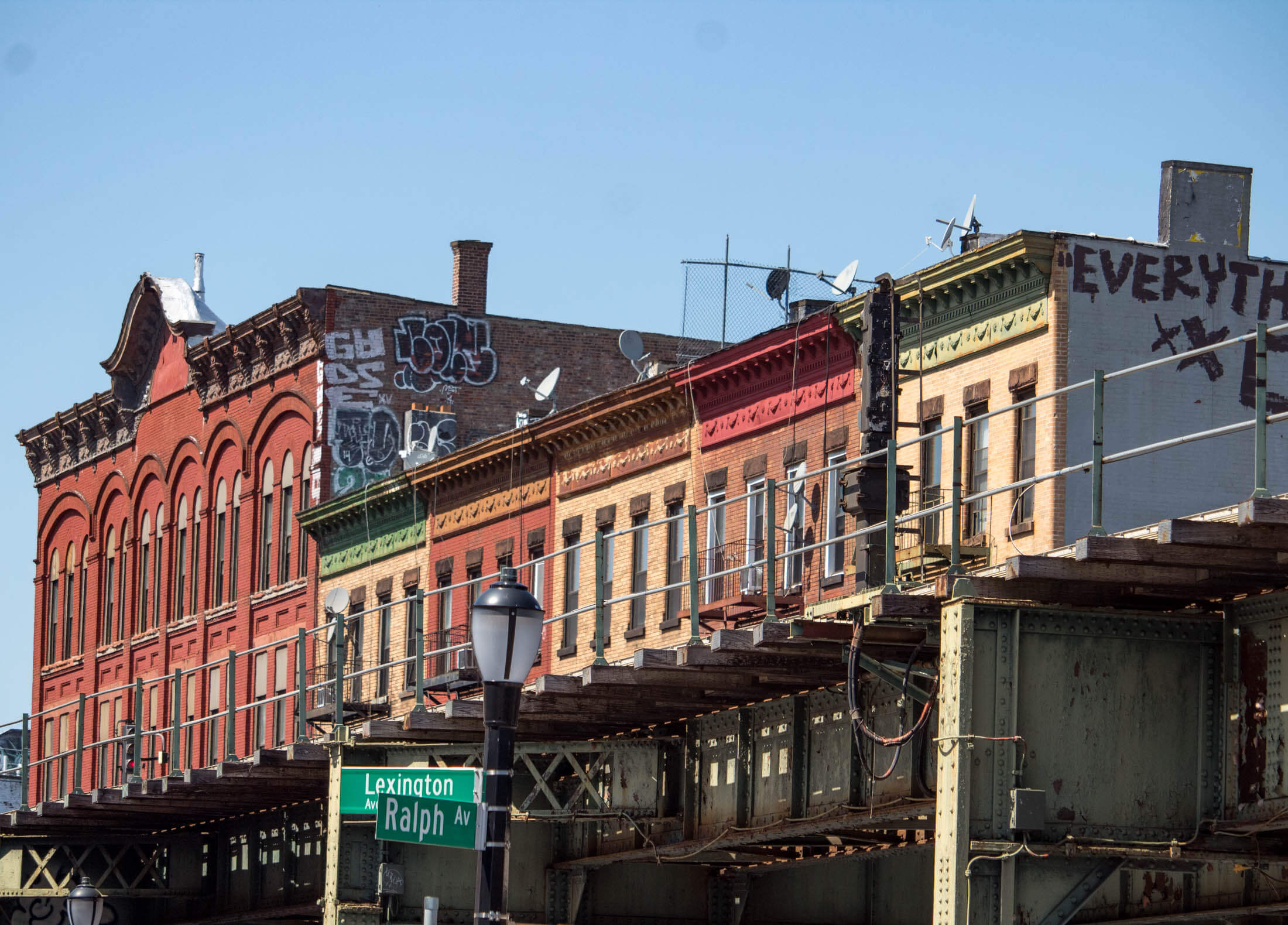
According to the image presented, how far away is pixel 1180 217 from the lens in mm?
33562

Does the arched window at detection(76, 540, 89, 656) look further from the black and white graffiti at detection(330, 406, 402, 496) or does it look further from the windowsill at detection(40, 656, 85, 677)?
the black and white graffiti at detection(330, 406, 402, 496)

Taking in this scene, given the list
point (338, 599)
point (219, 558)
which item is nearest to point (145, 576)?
point (219, 558)

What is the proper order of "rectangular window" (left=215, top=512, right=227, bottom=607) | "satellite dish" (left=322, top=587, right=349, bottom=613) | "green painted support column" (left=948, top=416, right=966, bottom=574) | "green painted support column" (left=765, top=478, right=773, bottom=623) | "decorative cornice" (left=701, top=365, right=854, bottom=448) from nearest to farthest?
"green painted support column" (left=948, top=416, right=966, bottom=574)
"green painted support column" (left=765, top=478, right=773, bottom=623)
"decorative cornice" (left=701, top=365, right=854, bottom=448)
"satellite dish" (left=322, top=587, right=349, bottom=613)
"rectangular window" (left=215, top=512, right=227, bottom=607)

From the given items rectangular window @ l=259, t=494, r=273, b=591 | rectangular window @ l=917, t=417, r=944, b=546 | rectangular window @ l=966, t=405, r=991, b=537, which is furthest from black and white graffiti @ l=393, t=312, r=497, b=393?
rectangular window @ l=966, t=405, r=991, b=537

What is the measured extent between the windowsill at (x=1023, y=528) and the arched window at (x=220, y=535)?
28371 millimetres

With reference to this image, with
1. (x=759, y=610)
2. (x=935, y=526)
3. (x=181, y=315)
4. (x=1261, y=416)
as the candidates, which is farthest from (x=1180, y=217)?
(x=181, y=315)

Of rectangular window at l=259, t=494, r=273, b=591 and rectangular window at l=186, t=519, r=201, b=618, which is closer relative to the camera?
rectangular window at l=259, t=494, r=273, b=591

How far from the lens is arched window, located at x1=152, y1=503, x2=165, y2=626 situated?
6012 cm

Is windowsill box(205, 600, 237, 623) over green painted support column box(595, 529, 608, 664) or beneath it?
over

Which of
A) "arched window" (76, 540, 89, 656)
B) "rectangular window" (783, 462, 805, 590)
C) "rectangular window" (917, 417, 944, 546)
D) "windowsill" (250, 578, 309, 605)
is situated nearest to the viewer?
"rectangular window" (917, 417, 944, 546)

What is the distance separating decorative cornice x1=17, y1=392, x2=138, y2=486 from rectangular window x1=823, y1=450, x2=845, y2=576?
31148mm

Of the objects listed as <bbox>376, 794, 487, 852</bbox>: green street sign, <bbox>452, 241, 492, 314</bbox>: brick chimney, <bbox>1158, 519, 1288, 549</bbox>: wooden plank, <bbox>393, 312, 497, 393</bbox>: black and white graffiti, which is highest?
<bbox>452, 241, 492, 314</bbox>: brick chimney

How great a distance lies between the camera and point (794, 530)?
36812 mm

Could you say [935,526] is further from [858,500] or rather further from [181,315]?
[181,315]
